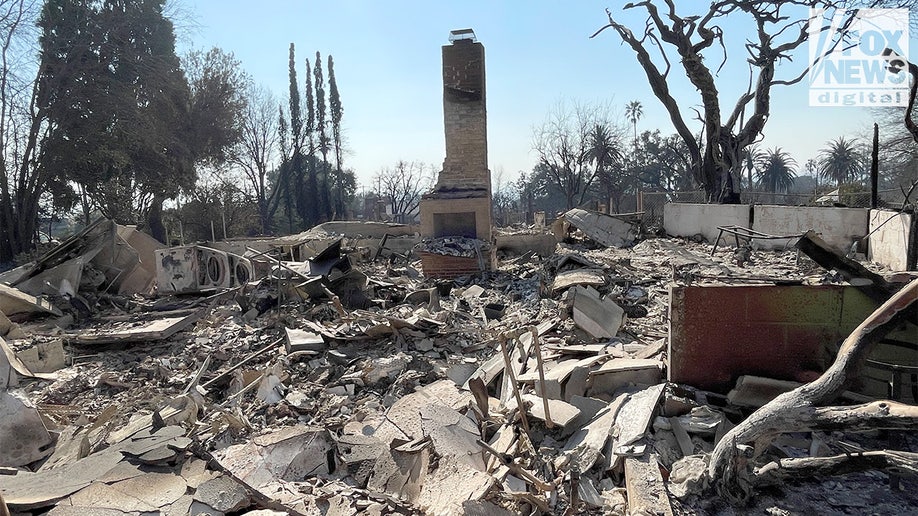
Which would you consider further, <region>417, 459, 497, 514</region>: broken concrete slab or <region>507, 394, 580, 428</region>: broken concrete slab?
<region>507, 394, 580, 428</region>: broken concrete slab

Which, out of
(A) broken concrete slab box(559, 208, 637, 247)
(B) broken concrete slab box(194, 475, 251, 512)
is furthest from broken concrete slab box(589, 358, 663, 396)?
(A) broken concrete slab box(559, 208, 637, 247)

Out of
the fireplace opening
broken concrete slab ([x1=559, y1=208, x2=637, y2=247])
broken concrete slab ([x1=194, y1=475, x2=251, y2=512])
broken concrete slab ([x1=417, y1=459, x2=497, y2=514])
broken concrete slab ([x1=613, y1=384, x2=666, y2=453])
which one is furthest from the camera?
broken concrete slab ([x1=559, y1=208, x2=637, y2=247])

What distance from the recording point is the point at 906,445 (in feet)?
10.5

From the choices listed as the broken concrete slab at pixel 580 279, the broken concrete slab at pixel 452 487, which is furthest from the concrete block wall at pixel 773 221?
the broken concrete slab at pixel 452 487

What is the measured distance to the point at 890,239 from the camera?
358 inches

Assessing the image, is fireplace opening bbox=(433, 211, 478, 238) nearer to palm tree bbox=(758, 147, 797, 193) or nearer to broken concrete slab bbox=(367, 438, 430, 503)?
broken concrete slab bbox=(367, 438, 430, 503)

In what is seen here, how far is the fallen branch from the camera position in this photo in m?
2.55

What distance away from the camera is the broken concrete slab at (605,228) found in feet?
47.6

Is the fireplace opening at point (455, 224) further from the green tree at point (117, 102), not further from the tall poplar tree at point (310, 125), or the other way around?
the tall poplar tree at point (310, 125)

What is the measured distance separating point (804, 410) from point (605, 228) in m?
12.7

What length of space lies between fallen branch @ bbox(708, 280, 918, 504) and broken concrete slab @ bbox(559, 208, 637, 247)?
468 inches

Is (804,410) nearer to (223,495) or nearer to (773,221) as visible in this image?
(223,495)

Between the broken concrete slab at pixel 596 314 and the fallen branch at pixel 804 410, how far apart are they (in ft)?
8.66

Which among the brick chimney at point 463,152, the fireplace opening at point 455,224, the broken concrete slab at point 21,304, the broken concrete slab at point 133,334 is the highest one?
the brick chimney at point 463,152
